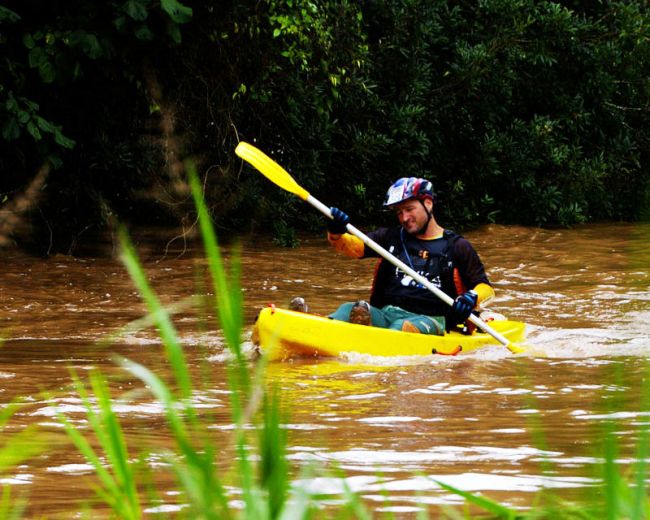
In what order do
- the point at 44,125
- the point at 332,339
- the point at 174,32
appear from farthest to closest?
the point at 44,125, the point at 174,32, the point at 332,339

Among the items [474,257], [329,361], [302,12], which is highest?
[302,12]

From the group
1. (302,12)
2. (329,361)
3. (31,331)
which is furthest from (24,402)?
(302,12)

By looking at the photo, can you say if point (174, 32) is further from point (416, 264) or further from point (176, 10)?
point (416, 264)

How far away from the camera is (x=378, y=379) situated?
238 inches

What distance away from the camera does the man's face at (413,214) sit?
24.8ft

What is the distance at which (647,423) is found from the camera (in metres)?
1.52

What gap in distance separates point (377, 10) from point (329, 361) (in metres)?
9.98

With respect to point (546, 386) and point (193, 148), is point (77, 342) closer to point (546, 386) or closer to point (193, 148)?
point (546, 386)

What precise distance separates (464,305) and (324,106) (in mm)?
7045

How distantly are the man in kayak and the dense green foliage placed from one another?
3.57 meters

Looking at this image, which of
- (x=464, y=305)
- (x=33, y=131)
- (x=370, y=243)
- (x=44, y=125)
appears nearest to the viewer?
(x=464, y=305)

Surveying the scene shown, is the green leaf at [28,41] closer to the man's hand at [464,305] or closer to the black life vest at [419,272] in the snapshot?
the black life vest at [419,272]

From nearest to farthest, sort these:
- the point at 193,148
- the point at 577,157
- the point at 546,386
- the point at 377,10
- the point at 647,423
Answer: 1. the point at 647,423
2. the point at 546,386
3. the point at 193,148
4. the point at 377,10
5. the point at 577,157

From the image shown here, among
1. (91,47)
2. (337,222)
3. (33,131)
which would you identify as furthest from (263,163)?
(33,131)
